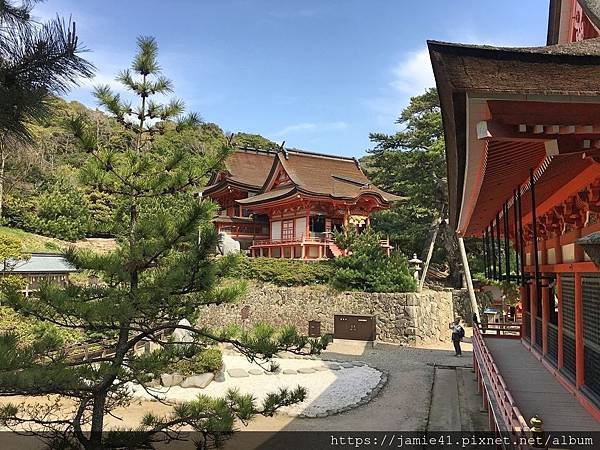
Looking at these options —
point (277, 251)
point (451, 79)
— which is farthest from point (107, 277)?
point (277, 251)

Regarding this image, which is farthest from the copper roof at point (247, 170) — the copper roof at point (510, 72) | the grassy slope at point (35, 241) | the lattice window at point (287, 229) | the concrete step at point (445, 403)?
the copper roof at point (510, 72)

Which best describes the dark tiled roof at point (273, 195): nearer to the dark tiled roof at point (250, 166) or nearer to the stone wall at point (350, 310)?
the dark tiled roof at point (250, 166)

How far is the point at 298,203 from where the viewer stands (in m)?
21.1

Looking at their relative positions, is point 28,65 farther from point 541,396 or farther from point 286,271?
point 286,271

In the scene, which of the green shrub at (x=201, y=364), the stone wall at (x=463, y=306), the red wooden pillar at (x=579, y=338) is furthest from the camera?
the stone wall at (x=463, y=306)

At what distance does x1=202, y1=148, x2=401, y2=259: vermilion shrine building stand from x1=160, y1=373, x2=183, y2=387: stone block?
28.0 feet

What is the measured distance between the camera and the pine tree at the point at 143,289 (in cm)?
466

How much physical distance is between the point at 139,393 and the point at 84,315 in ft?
18.0

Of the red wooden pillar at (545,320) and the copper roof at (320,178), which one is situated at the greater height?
the copper roof at (320,178)

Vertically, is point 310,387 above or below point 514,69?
below

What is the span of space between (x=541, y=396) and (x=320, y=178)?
18.8 metres

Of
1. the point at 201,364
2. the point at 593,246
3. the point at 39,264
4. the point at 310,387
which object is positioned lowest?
the point at 310,387

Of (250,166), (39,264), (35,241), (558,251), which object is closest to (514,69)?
(558,251)

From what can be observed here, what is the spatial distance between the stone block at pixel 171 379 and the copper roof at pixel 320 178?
11713mm
